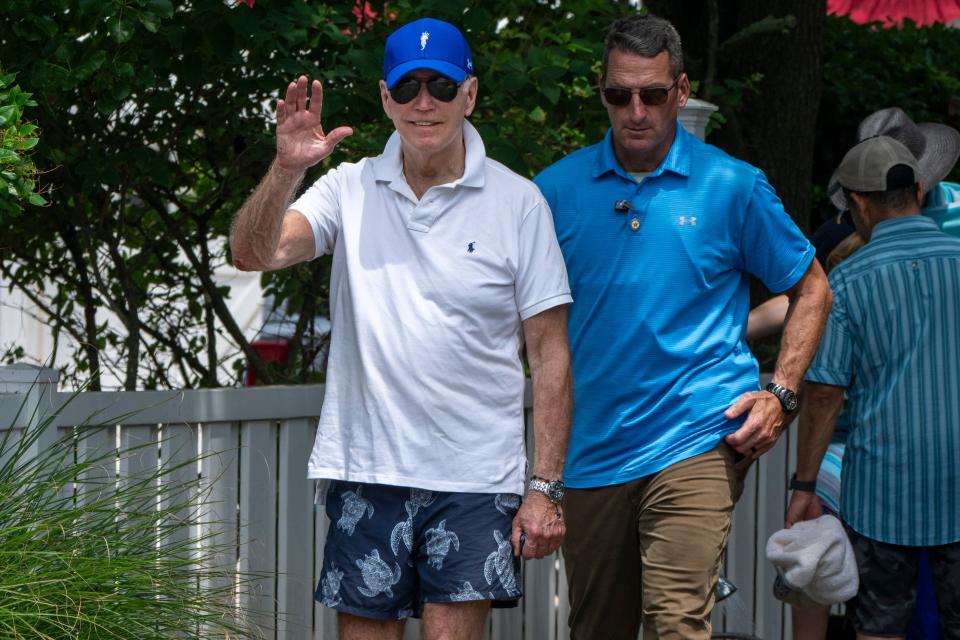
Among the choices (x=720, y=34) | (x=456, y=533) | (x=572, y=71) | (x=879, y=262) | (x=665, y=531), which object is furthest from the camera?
(x=720, y=34)

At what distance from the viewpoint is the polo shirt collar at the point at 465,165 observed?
376 cm

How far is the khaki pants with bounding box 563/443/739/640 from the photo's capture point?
4.02m

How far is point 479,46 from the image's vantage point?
5523 mm

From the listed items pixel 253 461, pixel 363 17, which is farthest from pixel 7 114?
pixel 363 17

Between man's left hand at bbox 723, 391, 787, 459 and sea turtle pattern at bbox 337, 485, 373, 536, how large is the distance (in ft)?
3.52

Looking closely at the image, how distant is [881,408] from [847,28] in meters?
5.25

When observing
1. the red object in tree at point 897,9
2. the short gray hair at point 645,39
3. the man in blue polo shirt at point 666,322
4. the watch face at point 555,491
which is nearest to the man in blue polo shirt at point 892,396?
the man in blue polo shirt at point 666,322

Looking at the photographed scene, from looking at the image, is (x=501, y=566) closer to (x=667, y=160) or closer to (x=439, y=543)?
(x=439, y=543)

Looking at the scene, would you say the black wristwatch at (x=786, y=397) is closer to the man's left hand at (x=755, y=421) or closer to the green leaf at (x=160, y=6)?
the man's left hand at (x=755, y=421)

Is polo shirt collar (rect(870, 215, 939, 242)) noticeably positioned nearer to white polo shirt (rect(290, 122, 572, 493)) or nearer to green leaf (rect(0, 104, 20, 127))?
white polo shirt (rect(290, 122, 572, 493))

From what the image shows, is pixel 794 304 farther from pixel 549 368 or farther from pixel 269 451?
pixel 269 451

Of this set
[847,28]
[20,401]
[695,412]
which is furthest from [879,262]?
[847,28]

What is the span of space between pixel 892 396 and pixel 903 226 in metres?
0.54

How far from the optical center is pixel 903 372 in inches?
177
